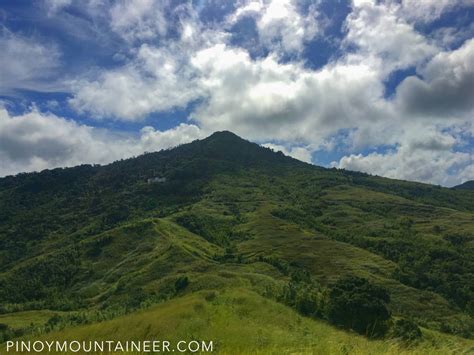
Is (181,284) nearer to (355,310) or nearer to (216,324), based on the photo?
(355,310)

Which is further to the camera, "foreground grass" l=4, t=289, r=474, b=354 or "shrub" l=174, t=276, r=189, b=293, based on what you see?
"shrub" l=174, t=276, r=189, b=293

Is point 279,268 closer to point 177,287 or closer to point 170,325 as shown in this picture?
point 177,287

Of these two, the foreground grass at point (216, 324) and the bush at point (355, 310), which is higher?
the foreground grass at point (216, 324)

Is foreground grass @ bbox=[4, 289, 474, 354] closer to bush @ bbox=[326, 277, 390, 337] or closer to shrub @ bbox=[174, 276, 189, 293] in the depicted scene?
bush @ bbox=[326, 277, 390, 337]

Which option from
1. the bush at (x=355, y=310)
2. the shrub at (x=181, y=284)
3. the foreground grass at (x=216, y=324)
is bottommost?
the shrub at (x=181, y=284)

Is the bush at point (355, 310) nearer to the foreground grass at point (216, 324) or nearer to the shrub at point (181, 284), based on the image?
the foreground grass at point (216, 324)

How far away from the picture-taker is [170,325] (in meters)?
44.7

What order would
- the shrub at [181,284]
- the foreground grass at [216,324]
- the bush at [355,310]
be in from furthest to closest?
1. the shrub at [181,284]
2. the bush at [355,310]
3. the foreground grass at [216,324]

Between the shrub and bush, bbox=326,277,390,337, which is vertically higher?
bush, bbox=326,277,390,337

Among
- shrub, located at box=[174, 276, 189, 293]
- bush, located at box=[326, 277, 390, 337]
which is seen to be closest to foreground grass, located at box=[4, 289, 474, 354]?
bush, located at box=[326, 277, 390, 337]

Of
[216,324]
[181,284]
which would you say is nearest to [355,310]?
[216,324]

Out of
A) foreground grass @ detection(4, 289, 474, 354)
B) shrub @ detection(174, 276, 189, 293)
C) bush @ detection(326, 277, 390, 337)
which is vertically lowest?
shrub @ detection(174, 276, 189, 293)

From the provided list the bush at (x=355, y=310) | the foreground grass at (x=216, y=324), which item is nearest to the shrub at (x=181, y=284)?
the bush at (x=355, y=310)

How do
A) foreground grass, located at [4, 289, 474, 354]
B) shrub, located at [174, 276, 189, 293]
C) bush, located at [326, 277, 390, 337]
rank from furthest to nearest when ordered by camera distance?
shrub, located at [174, 276, 189, 293]
bush, located at [326, 277, 390, 337]
foreground grass, located at [4, 289, 474, 354]
